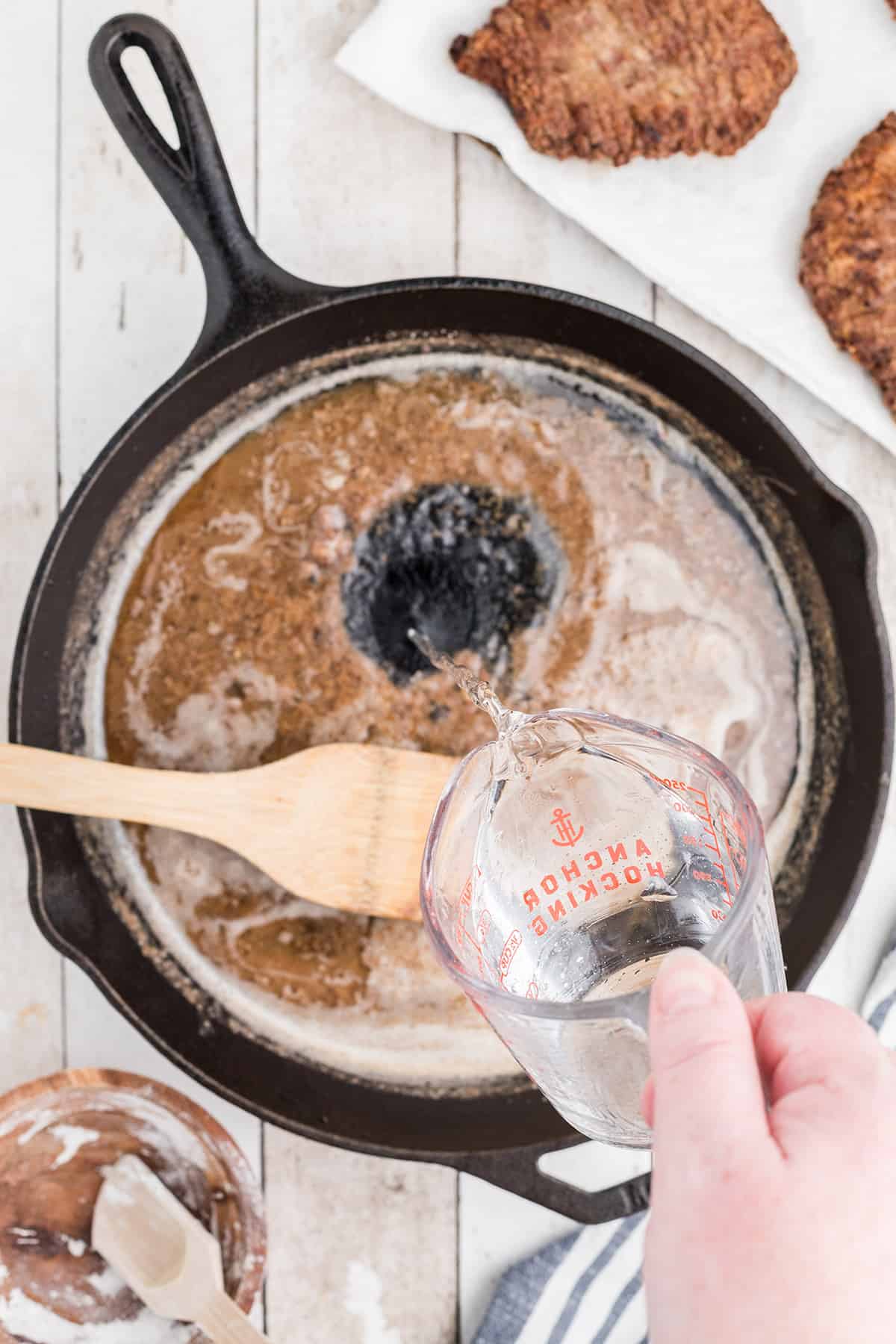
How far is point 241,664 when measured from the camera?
0.75 metres

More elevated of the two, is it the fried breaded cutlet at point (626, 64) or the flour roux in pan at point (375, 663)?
the fried breaded cutlet at point (626, 64)

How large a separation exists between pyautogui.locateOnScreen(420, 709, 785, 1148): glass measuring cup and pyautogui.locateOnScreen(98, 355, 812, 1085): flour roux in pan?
0.12m

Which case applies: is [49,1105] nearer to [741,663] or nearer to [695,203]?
[741,663]

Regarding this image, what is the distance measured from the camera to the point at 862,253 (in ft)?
2.41

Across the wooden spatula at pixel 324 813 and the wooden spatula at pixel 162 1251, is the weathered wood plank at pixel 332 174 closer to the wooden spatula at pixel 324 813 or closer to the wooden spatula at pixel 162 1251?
the wooden spatula at pixel 162 1251

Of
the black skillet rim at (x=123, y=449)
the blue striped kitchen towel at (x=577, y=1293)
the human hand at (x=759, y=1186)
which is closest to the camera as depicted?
the human hand at (x=759, y=1186)

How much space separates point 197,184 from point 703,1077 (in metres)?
0.55

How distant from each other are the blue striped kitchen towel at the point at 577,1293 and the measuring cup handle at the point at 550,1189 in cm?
10

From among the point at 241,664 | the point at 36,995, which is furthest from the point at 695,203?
the point at 36,995

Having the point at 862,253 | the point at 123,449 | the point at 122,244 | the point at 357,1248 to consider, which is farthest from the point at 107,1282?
the point at 862,253

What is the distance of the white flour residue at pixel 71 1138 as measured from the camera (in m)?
0.78

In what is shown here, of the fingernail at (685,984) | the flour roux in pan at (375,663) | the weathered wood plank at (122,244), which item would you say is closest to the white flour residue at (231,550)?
the flour roux in pan at (375,663)

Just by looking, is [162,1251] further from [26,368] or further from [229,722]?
[26,368]

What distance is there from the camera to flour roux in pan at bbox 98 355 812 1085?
755mm
